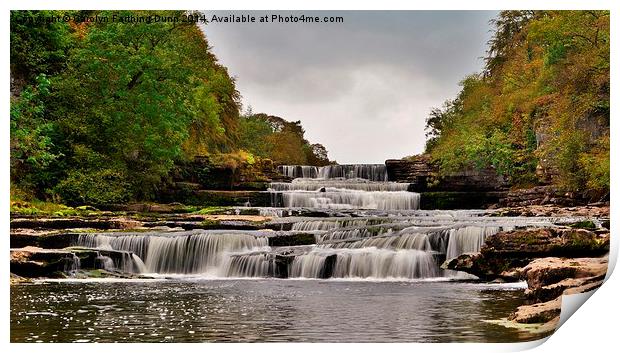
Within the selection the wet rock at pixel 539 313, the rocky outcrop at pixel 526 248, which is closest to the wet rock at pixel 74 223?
the rocky outcrop at pixel 526 248

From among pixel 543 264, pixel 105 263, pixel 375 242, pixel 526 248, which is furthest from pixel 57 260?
pixel 543 264

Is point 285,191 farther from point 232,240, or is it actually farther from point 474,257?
point 474,257

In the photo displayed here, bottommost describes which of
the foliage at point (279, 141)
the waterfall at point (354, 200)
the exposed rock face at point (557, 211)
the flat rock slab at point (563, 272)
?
the flat rock slab at point (563, 272)

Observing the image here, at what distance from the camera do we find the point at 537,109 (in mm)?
17641

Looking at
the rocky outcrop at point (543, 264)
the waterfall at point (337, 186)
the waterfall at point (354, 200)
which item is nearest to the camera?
the rocky outcrop at point (543, 264)

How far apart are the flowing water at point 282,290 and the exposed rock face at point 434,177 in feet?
24.0

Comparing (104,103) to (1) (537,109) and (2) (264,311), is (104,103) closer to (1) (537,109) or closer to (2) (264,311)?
(2) (264,311)

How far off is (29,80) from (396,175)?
48.7 ft

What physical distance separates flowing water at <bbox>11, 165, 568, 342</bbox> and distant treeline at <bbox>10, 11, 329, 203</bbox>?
2.26m

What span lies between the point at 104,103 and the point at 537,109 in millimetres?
9439

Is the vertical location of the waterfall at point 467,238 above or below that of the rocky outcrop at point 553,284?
above

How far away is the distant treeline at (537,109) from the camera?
12102 millimetres

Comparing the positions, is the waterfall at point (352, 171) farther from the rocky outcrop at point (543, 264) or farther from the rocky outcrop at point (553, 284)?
the rocky outcrop at point (553, 284)

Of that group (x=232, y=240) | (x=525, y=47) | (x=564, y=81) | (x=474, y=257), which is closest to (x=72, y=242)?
(x=232, y=240)
